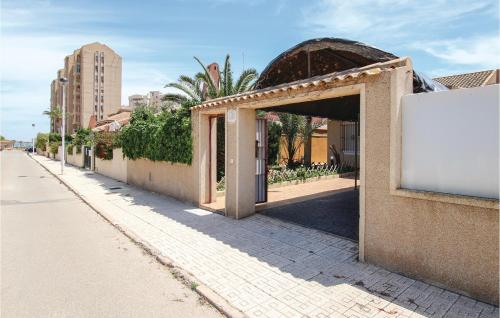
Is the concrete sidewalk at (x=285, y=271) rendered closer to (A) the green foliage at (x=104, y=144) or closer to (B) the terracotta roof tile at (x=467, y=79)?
(A) the green foliage at (x=104, y=144)

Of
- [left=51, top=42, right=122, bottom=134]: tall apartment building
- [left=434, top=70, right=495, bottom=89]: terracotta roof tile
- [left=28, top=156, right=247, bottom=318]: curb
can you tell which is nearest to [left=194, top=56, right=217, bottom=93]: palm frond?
[left=28, top=156, right=247, bottom=318]: curb

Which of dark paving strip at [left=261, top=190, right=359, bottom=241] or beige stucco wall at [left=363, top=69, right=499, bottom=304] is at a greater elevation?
beige stucco wall at [left=363, top=69, right=499, bottom=304]

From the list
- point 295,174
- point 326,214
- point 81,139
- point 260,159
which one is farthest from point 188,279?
point 81,139

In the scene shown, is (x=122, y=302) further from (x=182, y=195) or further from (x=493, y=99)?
(x=182, y=195)

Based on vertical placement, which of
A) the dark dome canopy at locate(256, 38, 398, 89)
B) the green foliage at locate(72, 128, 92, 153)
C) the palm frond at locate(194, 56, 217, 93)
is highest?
the palm frond at locate(194, 56, 217, 93)

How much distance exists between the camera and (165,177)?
11.5 metres

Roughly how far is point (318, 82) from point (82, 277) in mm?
5041

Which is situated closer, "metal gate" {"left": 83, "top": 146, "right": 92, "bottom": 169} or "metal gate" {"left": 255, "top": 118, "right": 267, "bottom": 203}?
"metal gate" {"left": 255, "top": 118, "right": 267, "bottom": 203}

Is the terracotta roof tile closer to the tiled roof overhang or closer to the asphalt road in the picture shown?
the tiled roof overhang

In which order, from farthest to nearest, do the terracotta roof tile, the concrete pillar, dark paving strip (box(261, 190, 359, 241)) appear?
the terracotta roof tile
the concrete pillar
dark paving strip (box(261, 190, 359, 241))

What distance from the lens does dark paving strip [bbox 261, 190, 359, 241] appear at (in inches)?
278

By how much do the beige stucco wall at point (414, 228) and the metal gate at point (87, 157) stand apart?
23.6 meters

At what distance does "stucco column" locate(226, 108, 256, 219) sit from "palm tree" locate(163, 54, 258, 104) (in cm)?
656

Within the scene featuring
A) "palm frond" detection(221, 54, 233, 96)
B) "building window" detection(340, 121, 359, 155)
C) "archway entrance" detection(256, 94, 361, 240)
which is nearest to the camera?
"archway entrance" detection(256, 94, 361, 240)
